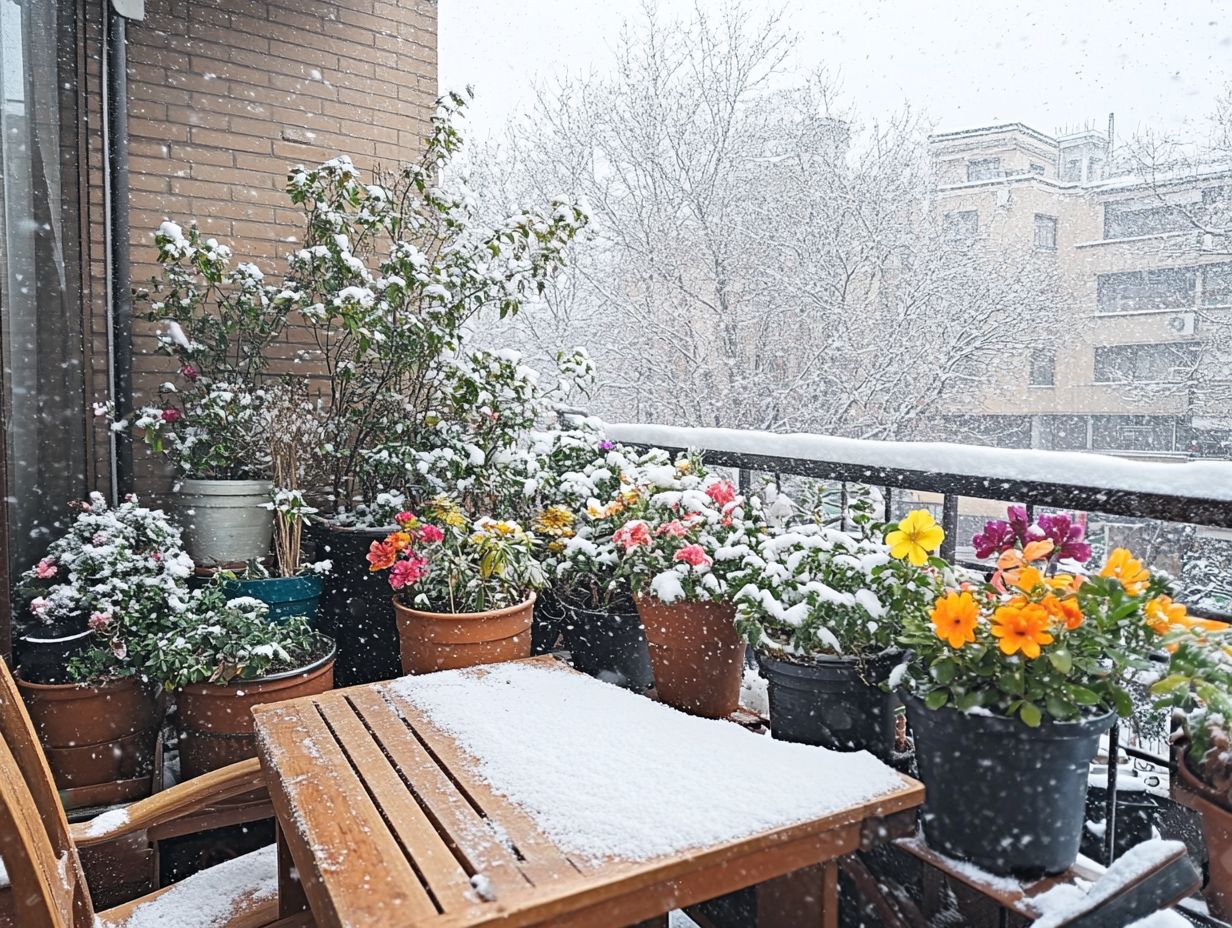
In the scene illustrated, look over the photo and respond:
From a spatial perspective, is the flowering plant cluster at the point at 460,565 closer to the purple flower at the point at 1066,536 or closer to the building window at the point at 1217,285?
the purple flower at the point at 1066,536

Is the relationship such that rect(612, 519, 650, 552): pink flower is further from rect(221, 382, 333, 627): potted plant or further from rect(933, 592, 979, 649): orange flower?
rect(221, 382, 333, 627): potted plant

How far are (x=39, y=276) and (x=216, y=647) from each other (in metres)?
1.46

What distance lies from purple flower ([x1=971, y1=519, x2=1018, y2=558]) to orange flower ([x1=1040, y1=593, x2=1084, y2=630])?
0.84 ft

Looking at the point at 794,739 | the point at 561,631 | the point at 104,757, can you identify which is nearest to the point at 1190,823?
the point at 794,739

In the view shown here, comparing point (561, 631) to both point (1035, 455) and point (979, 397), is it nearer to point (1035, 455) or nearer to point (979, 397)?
point (1035, 455)

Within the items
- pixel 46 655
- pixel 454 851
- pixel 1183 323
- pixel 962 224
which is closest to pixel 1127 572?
pixel 454 851

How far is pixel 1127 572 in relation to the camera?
140 cm

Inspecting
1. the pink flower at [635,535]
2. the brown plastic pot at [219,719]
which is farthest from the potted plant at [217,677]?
the pink flower at [635,535]

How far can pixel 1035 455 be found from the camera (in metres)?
1.89

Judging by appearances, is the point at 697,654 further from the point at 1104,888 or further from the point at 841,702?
the point at 1104,888

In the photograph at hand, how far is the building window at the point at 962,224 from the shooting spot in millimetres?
9523

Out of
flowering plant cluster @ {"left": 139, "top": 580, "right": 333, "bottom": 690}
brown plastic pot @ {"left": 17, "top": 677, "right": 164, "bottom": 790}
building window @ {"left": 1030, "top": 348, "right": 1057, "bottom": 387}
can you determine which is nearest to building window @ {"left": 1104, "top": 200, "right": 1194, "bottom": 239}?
building window @ {"left": 1030, "top": 348, "right": 1057, "bottom": 387}

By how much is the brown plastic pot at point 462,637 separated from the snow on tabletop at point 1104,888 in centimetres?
136

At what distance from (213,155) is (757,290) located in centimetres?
712
